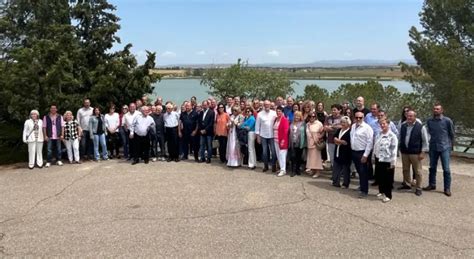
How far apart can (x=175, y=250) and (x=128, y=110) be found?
7.26 meters

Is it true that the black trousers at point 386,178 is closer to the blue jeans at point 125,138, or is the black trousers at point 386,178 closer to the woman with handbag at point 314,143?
the woman with handbag at point 314,143

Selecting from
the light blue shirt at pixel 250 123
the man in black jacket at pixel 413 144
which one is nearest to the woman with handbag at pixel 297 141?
the light blue shirt at pixel 250 123

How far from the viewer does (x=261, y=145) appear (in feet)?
34.8

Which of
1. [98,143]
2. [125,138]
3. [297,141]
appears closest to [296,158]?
[297,141]

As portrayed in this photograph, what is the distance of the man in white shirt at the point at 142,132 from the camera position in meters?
11.1

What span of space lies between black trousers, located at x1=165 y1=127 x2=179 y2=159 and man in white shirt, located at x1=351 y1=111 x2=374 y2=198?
504cm

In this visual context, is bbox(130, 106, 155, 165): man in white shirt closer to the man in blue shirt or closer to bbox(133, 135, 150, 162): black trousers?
bbox(133, 135, 150, 162): black trousers

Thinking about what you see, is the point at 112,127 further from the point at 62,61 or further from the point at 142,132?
the point at 62,61

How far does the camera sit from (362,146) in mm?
8156

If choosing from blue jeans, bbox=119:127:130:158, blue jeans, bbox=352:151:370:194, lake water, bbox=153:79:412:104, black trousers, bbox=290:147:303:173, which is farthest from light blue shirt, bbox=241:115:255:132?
lake water, bbox=153:79:412:104

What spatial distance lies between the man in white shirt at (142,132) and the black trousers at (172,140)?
1.55 feet

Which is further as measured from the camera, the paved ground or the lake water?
the lake water

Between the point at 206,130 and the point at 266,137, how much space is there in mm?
1760

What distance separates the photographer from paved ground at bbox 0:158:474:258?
5.55 meters
